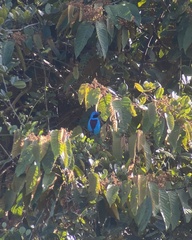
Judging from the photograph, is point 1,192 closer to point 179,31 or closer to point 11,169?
point 11,169

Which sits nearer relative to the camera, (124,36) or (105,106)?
(105,106)

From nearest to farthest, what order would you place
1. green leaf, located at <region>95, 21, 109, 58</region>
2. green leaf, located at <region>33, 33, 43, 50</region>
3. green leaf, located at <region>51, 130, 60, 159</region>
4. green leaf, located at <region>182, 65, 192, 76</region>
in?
green leaf, located at <region>51, 130, 60, 159</region>, green leaf, located at <region>95, 21, 109, 58</region>, green leaf, located at <region>33, 33, 43, 50</region>, green leaf, located at <region>182, 65, 192, 76</region>

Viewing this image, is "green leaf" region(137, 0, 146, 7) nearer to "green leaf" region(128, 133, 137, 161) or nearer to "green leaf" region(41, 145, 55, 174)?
"green leaf" region(128, 133, 137, 161)

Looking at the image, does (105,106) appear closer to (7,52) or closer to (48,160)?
(48,160)

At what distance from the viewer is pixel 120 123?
2.35 meters

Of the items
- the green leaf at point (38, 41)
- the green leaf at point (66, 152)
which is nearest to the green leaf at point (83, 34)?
the green leaf at point (38, 41)

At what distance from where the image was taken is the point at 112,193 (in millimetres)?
2277

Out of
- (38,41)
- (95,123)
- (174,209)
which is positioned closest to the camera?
(174,209)

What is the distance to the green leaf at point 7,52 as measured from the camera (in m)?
2.85

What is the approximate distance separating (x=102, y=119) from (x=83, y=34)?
0.55 metres

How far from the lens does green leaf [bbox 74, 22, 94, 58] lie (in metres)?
2.82

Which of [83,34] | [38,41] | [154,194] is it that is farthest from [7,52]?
[154,194]

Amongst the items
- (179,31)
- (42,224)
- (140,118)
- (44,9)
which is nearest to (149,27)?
(179,31)

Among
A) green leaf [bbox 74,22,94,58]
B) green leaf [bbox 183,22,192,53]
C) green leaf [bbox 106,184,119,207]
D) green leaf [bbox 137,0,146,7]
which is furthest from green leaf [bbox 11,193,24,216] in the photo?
green leaf [bbox 137,0,146,7]
